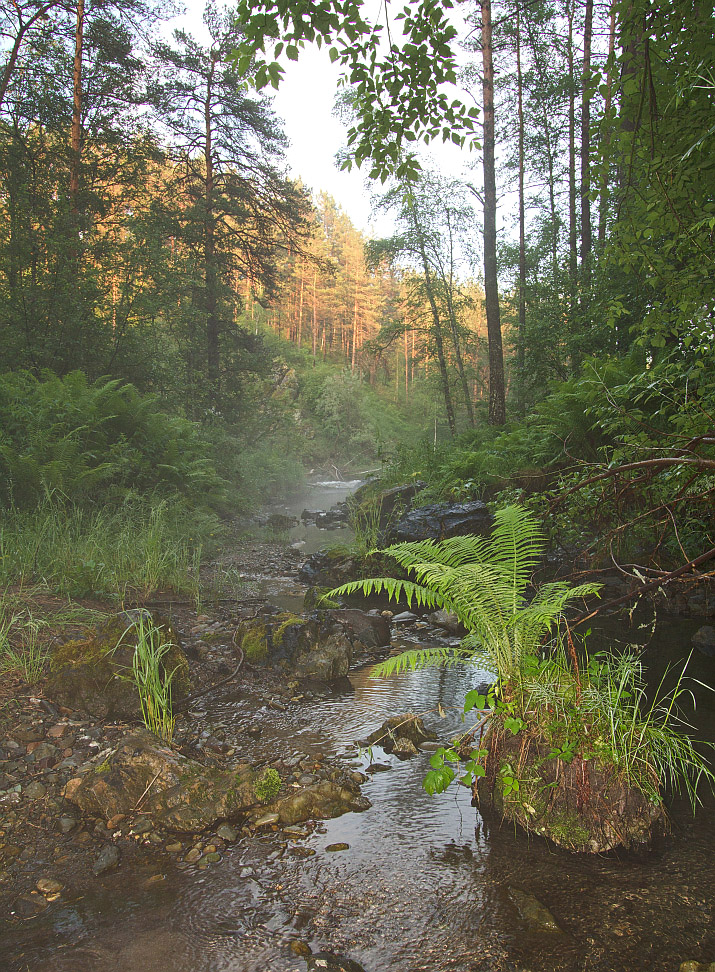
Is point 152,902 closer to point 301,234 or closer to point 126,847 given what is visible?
point 126,847

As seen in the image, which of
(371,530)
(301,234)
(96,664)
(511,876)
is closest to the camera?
(511,876)

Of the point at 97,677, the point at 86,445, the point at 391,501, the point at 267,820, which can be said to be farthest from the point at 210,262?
the point at 267,820

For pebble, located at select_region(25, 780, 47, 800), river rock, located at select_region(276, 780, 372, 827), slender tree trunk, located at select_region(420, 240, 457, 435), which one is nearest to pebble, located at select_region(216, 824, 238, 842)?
river rock, located at select_region(276, 780, 372, 827)

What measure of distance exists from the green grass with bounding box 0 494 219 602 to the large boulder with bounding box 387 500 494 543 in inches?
112

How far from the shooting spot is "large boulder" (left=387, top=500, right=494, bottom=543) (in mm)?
7402

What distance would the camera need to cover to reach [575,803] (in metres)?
2.42

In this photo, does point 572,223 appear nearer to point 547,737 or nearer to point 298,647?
point 298,647

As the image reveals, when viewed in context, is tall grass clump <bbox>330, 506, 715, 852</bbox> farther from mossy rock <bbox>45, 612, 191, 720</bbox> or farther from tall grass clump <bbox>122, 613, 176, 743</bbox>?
mossy rock <bbox>45, 612, 191, 720</bbox>

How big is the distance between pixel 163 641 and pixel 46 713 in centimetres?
80

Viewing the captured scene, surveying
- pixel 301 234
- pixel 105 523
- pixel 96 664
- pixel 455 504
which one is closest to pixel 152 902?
pixel 96 664

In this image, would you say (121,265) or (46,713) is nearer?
(46,713)

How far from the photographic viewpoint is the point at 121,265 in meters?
9.75

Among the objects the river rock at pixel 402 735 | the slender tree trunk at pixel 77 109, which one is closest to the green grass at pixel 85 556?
the river rock at pixel 402 735

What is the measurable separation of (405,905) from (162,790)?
1.20m
